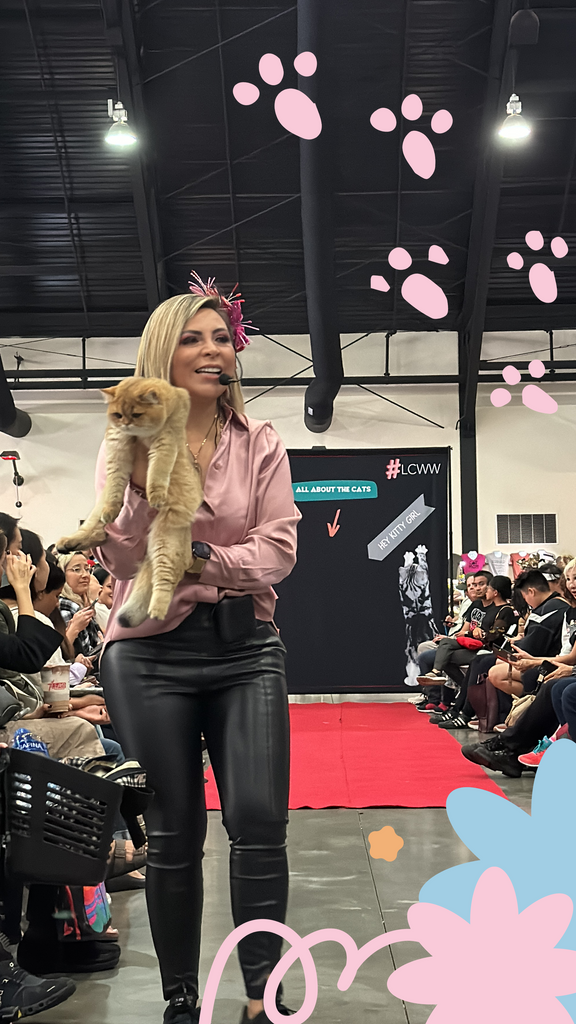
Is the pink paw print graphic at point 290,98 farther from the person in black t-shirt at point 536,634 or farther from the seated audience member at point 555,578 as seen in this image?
the person in black t-shirt at point 536,634

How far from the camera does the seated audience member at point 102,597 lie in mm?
5055

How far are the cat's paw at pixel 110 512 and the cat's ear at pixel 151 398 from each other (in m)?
0.19

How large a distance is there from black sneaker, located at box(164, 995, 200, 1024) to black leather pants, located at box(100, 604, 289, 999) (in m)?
0.01

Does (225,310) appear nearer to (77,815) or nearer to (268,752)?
(268,752)

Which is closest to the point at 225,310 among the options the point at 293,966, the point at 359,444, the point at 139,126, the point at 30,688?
the point at 30,688

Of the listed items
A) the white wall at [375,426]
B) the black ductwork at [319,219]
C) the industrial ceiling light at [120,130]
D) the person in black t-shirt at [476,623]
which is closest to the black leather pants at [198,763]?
the person in black t-shirt at [476,623]

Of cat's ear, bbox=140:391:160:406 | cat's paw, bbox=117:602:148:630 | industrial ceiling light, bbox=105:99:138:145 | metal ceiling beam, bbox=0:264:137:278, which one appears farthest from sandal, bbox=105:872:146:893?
metal ceiling beam, bbox=0:264:137:278

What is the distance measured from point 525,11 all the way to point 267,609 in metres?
7.31

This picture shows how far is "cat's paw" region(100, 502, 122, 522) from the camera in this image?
1.69 metres

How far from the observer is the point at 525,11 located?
759 centimetres

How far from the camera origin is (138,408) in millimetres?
1692

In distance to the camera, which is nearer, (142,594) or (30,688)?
(142,594)

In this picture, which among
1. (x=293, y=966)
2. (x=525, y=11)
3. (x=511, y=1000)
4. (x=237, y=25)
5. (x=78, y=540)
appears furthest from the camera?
(x=237, y=25)

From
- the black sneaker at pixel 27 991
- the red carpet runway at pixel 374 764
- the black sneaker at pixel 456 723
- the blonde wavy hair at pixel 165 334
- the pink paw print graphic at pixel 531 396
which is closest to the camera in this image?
the blonde wavy hair at pixel 165 334
